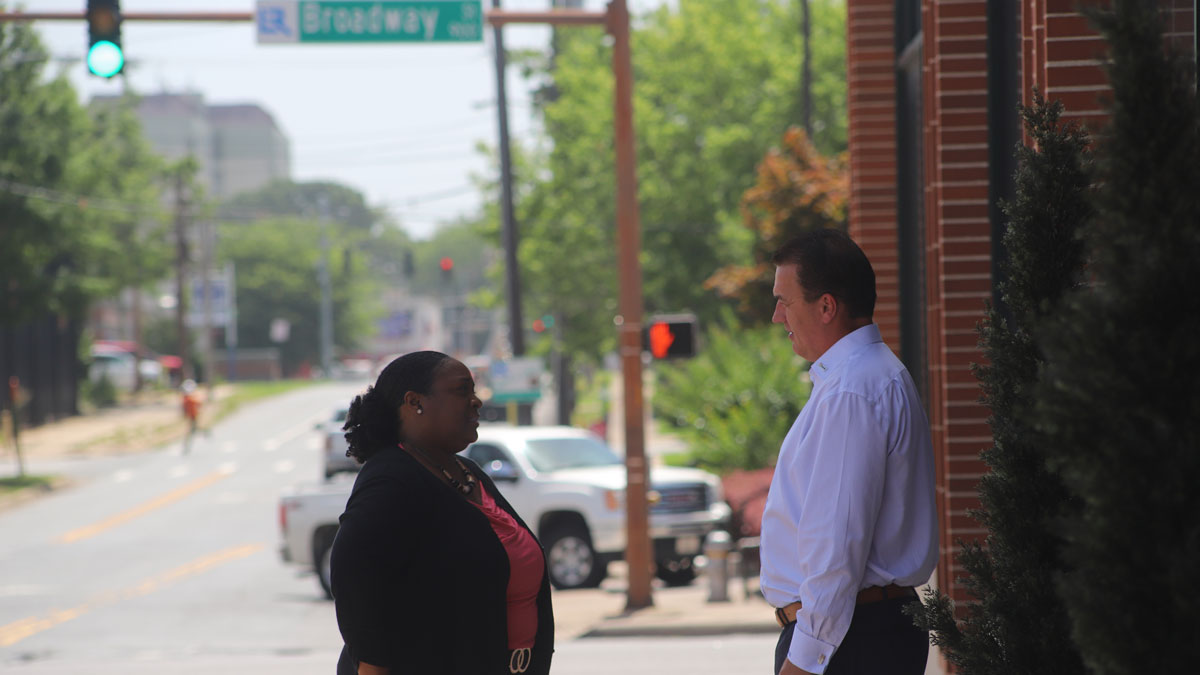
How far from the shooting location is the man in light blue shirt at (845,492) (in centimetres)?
352

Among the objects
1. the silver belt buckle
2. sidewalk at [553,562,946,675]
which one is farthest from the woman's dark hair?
sidewalk at [553,562,946,675]

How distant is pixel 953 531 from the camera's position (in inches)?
275

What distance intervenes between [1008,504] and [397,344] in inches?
6462

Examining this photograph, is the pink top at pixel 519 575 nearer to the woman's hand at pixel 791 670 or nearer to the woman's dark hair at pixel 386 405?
the woman's dark hair at pixel 386 405

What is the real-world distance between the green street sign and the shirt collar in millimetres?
9348

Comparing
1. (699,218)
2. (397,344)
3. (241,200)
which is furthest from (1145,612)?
(397,344)

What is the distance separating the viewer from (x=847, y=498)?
3.52 m

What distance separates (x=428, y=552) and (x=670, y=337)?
37.4 feet

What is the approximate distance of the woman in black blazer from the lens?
12.6 feet

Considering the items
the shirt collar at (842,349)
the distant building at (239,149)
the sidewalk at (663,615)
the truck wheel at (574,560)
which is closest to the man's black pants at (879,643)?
the shirt collar at (842,349)

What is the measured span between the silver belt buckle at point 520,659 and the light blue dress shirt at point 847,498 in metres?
0.77

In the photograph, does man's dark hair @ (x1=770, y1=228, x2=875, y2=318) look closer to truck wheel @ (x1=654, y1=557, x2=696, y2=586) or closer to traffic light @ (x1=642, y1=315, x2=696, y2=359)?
traffic light @ (x1=642, y1=315, x2=696, y2=359)

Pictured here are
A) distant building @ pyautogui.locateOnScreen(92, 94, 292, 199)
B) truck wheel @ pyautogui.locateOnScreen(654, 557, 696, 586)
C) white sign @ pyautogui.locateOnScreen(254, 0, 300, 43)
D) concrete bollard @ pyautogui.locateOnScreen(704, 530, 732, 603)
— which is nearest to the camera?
white sign @ pyautogui.locateOnScreen(254, 0, 300, 43)

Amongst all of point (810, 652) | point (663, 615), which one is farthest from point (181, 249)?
point (810, 652)
